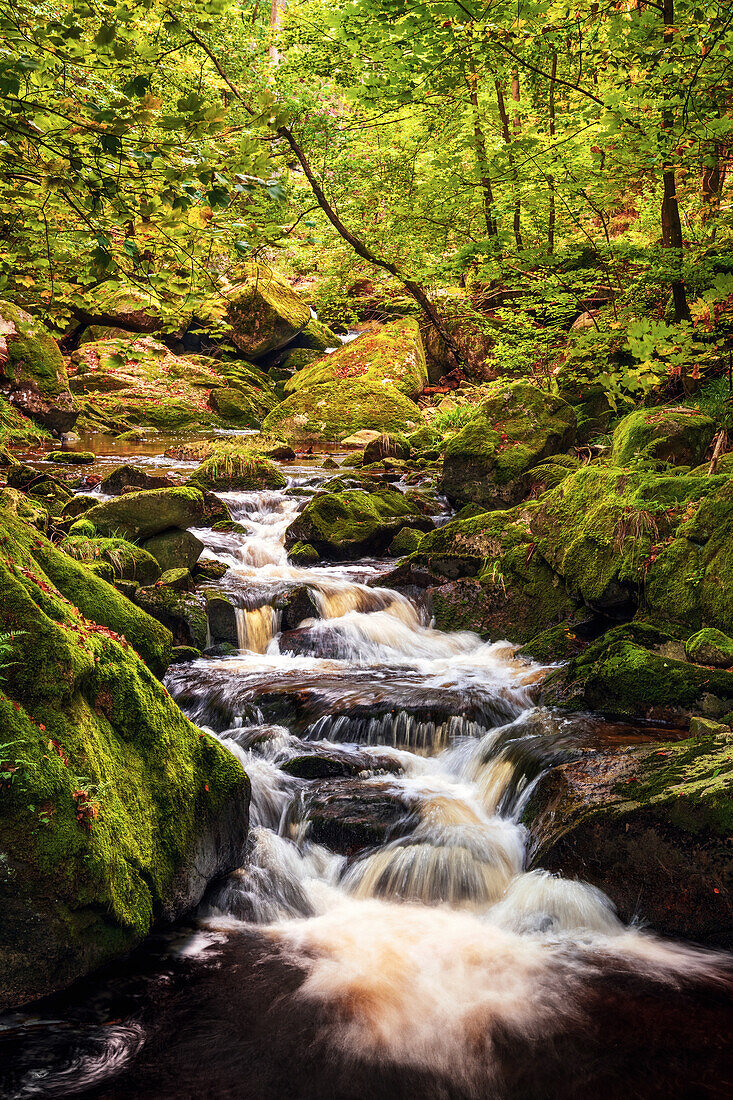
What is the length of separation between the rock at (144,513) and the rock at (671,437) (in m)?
5.85

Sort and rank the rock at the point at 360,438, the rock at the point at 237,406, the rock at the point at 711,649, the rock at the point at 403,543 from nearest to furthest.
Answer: the rock at the point at 711,649 < the rock at the point at 403,543 < the rock at the point at 360,438 < the rock at the point at 237,406

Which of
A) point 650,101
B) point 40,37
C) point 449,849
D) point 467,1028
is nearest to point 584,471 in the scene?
point 650,101

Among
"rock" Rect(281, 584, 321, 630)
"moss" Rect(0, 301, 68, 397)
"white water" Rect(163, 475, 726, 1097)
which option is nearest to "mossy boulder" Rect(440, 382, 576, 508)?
"white water" Rect(163, 475, 726, 1097)

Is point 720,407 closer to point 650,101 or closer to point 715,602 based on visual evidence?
point 715,602

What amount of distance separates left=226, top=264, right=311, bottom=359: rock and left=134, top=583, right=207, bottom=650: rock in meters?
17.8

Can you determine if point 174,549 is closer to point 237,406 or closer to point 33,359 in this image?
point 33,359

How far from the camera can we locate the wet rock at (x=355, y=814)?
507cm

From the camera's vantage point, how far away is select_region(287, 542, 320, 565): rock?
10.9 metres

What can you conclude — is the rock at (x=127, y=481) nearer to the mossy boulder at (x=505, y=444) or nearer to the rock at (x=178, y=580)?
the rock at (x=178, y=580)

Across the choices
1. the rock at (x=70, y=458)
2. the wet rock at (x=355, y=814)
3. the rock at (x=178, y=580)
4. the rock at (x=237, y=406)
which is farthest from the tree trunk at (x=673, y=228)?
the rock at (x=237, y=406)

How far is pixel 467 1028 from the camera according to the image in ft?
11.5

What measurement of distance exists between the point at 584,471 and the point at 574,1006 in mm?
6091

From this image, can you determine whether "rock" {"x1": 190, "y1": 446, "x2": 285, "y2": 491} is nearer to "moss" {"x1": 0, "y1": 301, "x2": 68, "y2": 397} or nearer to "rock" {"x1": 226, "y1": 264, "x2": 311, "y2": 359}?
"moss" {"x1": 0, "y1": 301, "x2": 68, "y2": 397}

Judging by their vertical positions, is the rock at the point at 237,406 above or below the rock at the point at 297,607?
above
